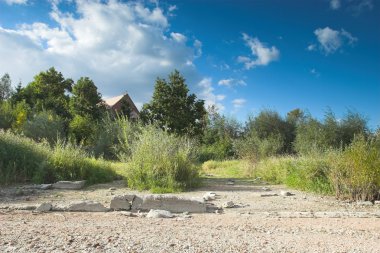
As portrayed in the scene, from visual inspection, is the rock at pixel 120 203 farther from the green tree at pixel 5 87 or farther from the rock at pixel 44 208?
the green tree at pixel 5 87

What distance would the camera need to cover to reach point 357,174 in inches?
328

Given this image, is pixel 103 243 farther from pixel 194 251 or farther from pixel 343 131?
pixel 343 131

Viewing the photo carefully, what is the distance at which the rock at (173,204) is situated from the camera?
6621 millimetres

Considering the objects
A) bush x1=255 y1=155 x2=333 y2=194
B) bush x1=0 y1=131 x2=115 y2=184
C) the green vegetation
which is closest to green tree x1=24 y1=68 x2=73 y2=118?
the green vegetation

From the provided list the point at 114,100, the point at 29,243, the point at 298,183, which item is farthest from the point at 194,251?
the point at 114,100

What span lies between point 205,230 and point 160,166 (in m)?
4.88

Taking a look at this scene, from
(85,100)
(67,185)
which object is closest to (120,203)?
(67,185)

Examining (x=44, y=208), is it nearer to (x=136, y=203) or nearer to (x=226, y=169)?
(x=136, y=203)

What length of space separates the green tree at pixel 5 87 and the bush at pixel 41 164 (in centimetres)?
3116

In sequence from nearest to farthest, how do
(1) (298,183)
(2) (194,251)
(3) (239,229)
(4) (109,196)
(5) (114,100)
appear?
(2) (194,251)
(3) (239,229)
(4) (109,196)
(1) (298,183)
(5) (114,100)

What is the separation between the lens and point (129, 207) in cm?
675

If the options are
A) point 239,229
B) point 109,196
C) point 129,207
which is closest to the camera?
point 239,229

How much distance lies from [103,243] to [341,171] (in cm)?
638

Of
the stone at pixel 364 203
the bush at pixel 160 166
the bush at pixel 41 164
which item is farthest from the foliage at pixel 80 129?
the stone at pixel 364 203
